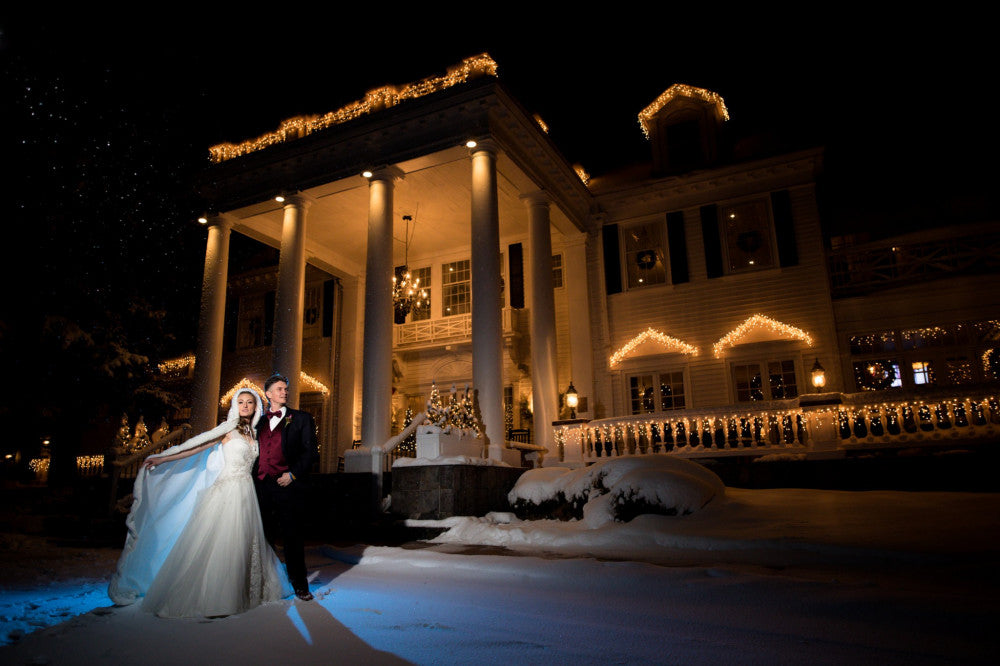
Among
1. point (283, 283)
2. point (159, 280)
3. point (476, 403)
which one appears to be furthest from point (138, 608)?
Answer: point (159, 280)

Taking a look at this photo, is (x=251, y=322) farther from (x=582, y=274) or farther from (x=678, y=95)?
(x=678, y=95)

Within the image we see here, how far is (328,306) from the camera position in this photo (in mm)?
22156

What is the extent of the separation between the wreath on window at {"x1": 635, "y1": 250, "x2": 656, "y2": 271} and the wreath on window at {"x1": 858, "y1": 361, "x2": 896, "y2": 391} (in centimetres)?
642

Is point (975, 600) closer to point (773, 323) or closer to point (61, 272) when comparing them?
point (773, 323)

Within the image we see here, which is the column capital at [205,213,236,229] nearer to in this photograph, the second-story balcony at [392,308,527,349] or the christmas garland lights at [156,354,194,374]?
the second-story balcony at [392,308,527,349]

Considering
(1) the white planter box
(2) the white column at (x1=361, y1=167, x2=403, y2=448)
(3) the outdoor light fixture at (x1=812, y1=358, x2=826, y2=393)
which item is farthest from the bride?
(3) the outdoor light fixture at (x1=812, y1=358, x2=826, y2=393)

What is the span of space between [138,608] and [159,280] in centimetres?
2038

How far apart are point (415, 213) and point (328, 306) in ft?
19.6

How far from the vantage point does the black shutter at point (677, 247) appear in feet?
58.1

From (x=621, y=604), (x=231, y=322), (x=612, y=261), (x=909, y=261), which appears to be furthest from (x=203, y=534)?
(x=231, y=322)

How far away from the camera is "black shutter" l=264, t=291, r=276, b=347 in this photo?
22.9 m

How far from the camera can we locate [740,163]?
17188 millimetres

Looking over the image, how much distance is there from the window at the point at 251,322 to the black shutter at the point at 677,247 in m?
15.6

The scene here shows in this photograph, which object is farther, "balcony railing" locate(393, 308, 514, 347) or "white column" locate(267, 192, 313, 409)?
"balcony railing" locate(393, 308, 514, 347)
